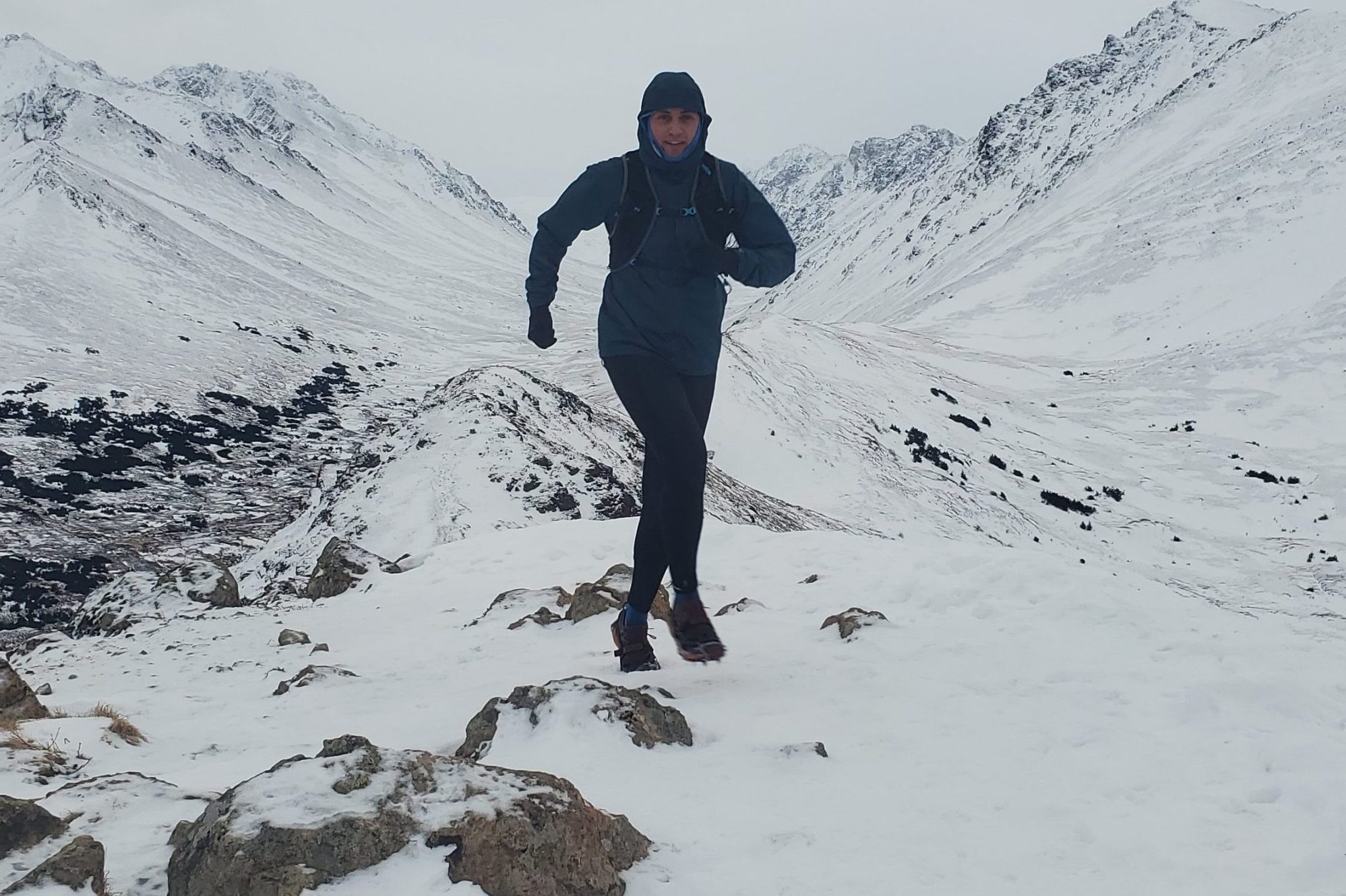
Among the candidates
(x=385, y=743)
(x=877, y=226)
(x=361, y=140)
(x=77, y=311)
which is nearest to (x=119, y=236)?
(x=77, y=311)

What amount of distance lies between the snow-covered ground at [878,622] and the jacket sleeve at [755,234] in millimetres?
2209

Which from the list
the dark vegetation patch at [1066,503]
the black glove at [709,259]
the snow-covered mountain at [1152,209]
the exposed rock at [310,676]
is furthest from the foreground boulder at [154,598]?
the snow-covered mountain at [1152,209]

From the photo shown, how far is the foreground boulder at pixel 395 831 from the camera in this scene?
2285 millimetres

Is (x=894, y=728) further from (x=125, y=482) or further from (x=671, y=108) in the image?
(x=125, y=482)

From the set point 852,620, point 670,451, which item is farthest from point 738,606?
point 670,451

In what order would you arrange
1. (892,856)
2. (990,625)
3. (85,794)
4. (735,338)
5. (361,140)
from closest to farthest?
(892,856) → (85,794) → (990,625) → (735,338) → (361,140)

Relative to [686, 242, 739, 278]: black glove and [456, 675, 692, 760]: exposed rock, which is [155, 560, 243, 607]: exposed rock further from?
[686, 242, 739, 278]: black glove

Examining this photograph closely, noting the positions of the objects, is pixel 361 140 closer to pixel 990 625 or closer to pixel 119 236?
pixel 119 236

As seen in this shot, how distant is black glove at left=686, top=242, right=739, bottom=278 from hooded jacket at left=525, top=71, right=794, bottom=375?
2 centimetres

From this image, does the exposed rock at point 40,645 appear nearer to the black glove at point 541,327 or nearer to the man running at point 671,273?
the black glove at point 541,327

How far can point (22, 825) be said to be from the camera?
8.41 ft

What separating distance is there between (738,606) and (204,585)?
5715 mm

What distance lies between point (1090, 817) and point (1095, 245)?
69.4 m

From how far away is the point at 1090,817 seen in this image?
3045 mm
